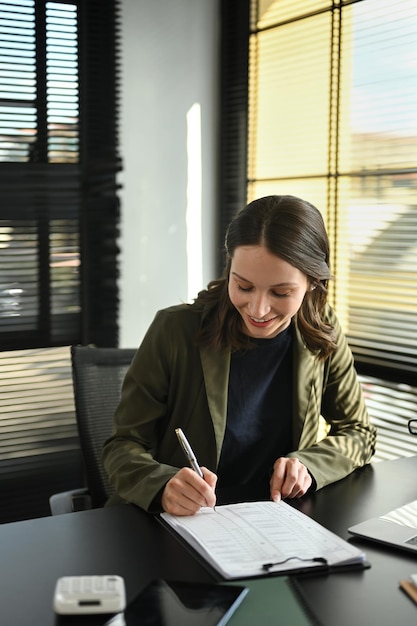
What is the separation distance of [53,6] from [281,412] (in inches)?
79.5

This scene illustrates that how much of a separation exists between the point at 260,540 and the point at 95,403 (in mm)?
1109

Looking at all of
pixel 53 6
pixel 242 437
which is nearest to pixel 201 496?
pixel 242 437

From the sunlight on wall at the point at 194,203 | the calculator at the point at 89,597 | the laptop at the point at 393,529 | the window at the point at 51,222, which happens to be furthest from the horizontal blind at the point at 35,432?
the calculator at the point at 89,597

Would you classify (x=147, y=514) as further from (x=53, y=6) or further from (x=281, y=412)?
(x=53, y=6)

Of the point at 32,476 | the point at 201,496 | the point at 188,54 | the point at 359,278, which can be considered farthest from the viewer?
the point at 188,54

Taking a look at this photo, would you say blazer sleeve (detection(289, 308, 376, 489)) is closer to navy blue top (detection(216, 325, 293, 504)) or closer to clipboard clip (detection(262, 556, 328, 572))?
navy blue top (detection(216, 325, 293, 504))

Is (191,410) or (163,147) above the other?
(163,147)

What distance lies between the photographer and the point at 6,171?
3.24 meters

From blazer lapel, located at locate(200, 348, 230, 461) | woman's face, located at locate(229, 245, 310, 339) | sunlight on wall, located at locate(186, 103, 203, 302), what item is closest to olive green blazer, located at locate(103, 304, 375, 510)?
blazer lapel, located at locate(200, 348, 230, 461)

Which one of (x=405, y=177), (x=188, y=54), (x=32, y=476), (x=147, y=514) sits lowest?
(x=32, y=476)

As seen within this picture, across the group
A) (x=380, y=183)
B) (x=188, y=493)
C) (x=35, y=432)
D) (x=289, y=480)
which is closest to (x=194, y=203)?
(x=380, y=183)

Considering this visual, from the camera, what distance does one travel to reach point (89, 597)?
1.29 metres

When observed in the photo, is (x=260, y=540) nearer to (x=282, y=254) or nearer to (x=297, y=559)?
(x=297, y=559)

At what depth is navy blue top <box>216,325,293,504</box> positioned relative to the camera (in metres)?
2.14
